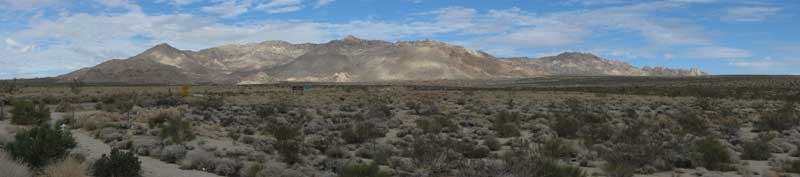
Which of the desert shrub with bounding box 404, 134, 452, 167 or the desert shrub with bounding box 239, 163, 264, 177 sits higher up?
the desert shrub with bounding box 239, 163, 264, 177

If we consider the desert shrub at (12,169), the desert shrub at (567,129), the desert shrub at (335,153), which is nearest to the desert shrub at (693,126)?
the desert shrub at (567,129)

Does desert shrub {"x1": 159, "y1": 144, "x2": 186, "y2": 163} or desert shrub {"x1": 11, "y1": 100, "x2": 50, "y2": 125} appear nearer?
desert shrub {"x1": 159, "y1": 144, "x2": 186, "y2": 163}

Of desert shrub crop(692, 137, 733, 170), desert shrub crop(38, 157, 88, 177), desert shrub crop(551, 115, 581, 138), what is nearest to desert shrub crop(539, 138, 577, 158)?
desert shrub crop(692, 137, 733, 170)

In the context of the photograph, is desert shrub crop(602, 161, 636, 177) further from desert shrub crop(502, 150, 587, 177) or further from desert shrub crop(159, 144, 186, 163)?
desert shrub crop(159, 144, 186, 163)

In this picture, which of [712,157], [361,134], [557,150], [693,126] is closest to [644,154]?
[712,157]

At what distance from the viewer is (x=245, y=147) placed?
17.3m

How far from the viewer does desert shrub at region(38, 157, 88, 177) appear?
9258 millimetres

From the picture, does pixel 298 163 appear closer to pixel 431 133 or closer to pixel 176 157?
pixel 176 157

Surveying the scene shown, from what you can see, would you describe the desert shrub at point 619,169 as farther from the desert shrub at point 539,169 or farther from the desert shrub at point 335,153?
the desert shrub at point 335,153

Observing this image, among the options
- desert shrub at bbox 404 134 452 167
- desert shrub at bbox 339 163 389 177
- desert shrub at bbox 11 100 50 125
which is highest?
desert shrub at bbox 11 100 50 125

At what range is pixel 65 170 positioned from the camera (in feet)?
30.7

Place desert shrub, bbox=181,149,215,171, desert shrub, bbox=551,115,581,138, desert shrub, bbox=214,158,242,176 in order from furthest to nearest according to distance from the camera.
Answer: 1. desert shrub, bbox=551,115,581,138
2. desert shrub, bbox=181,149,215,171
3. desert shrub, bbox=214,158,242,176

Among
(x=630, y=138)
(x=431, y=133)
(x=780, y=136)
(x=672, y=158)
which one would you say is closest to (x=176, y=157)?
(x=431, y=133)

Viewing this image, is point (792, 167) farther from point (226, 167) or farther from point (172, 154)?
point (172, 154)
